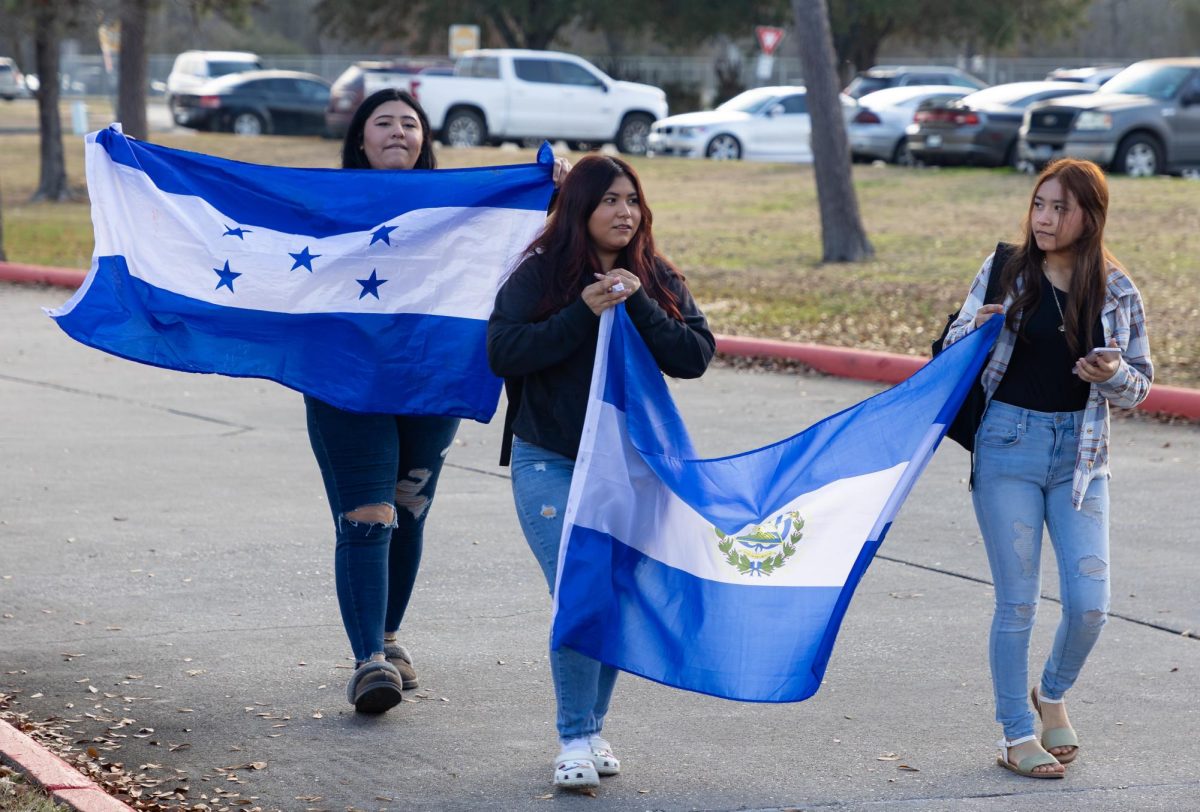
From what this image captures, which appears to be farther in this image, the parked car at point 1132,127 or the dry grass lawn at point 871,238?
the parked car at point 1132,127

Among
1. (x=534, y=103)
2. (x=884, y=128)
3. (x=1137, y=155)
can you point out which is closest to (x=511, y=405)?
(x=1137, y=155)

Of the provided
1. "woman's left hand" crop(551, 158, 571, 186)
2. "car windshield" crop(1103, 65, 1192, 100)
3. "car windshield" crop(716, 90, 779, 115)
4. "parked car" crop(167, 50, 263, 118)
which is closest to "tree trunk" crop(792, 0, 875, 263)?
"car windshield" crop(1103, 65, 1192, 100)

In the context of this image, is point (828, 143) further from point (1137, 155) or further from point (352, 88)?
point (352, 88)

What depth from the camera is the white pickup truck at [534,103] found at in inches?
1257

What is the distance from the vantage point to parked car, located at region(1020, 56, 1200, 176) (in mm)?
23438

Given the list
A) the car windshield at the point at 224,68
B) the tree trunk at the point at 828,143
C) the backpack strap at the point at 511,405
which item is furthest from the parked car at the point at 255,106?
the backpack strap at the point at 511,405

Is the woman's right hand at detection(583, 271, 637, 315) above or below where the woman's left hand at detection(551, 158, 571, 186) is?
below

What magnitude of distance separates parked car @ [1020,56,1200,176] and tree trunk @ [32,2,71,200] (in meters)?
13.6

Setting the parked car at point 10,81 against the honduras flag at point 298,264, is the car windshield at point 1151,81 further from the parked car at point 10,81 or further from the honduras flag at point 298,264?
the parked car at point 10,81

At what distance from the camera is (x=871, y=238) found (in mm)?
19219

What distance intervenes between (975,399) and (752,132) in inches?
1026

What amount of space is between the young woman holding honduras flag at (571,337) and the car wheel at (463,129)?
27742mm

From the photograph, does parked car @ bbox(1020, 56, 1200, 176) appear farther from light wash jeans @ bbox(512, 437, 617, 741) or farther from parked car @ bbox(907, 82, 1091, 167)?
light wash jeans @ bbox(512, 437, 617, 741)

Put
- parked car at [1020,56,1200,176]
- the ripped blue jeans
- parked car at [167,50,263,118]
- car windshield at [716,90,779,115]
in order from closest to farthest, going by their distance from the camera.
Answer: the ripped blue jeans, parked car at [1020,56,1200,176], car windshield at [716,90,779,115], parked car at [167,50,263,118]
